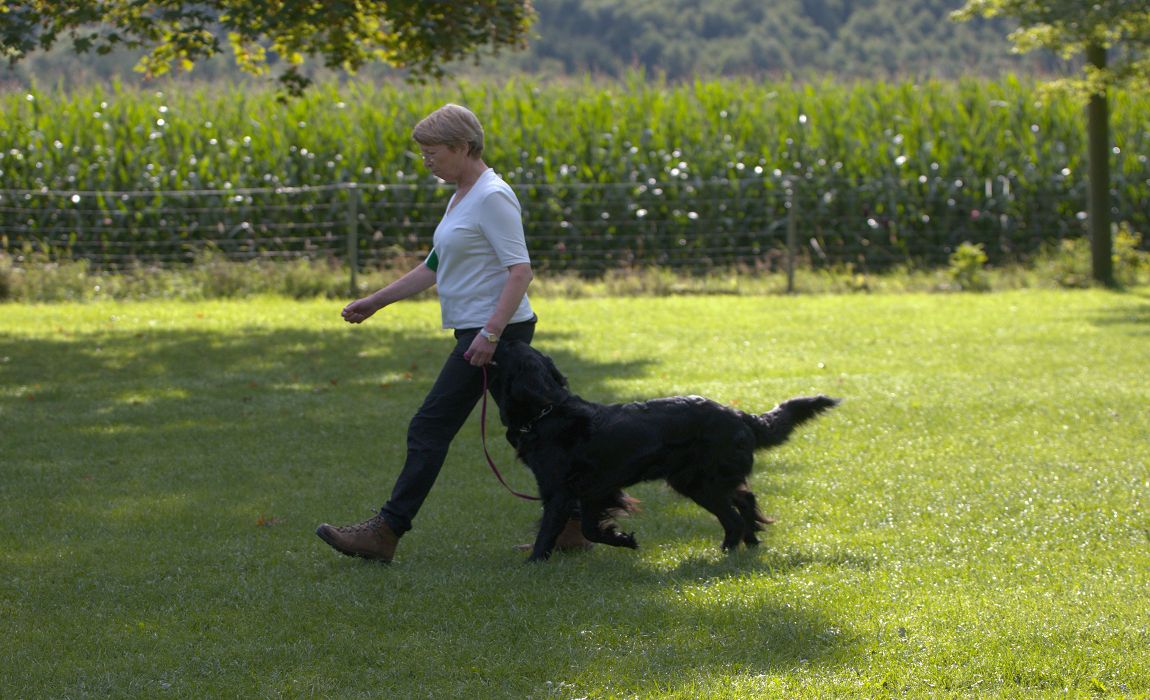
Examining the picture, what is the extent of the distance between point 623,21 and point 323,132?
27.0 metres

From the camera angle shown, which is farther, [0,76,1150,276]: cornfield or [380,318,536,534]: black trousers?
[0,76,1150,276]: cornfield

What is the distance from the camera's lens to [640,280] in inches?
684

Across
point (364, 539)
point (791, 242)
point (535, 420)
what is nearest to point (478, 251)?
point (535, 420)

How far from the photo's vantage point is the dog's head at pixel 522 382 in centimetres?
528

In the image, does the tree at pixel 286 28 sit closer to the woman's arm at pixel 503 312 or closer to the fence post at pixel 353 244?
the fence post at pixel 353 244

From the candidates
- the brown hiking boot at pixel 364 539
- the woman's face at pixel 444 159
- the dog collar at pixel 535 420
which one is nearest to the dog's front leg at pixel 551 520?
the dog collar at pixel 535 420

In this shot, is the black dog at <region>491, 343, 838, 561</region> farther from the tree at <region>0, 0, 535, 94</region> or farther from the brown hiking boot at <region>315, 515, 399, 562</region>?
the tree at <region>0, 0, 535, 94</region>

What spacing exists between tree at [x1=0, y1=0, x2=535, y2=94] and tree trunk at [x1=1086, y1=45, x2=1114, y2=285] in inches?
329

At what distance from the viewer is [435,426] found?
551 centimetres

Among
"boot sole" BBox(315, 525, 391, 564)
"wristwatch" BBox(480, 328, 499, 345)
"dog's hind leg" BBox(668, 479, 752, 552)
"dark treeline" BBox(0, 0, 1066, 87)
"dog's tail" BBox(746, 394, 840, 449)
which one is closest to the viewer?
"wristwatch" BBox(480, 328, 499, 345)

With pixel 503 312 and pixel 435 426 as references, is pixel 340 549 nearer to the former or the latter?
pixel 435 426

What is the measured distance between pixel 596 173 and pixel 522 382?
14756mm

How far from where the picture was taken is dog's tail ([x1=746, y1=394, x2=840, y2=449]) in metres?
5.84

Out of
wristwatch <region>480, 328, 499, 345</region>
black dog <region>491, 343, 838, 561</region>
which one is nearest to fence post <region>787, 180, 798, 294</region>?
black dog <region>491, 343, 838, 561</region>
